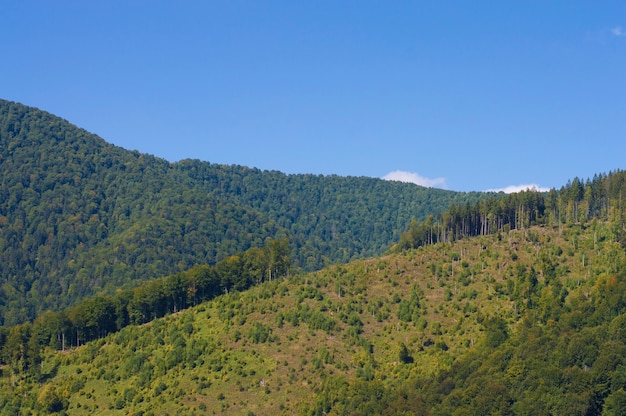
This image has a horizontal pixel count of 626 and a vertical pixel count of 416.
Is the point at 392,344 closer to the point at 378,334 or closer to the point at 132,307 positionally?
the point at 378,334

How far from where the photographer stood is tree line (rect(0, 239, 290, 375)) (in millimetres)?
164125

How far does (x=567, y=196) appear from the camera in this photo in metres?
194

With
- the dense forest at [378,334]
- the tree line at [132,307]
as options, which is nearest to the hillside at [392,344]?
the dense forest at [378,334]

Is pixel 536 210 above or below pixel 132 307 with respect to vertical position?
above

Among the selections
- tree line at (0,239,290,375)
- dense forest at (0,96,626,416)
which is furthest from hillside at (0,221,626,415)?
tree line at (0,239,290,375)

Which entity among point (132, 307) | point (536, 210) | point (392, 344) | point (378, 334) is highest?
point (536, 210)

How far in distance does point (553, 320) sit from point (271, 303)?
5150 centimetres

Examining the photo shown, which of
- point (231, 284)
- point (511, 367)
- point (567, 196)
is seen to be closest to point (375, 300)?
point (231, 284)

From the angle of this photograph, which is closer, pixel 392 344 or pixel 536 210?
pixel 392 344

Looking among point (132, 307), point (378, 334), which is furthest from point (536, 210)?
point (132, 307)

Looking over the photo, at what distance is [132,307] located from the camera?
17450 cm

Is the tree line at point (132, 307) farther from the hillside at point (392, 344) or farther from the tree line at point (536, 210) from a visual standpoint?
the tree line at point (536, 210)

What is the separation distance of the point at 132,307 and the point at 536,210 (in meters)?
86.9

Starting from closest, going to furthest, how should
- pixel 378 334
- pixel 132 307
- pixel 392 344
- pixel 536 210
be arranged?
1. pixel 392 344
2. pixel 378 334
3. pixel 132 307
4. pixel 536 210
